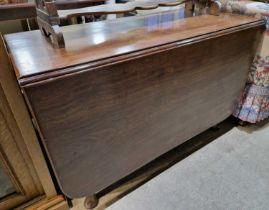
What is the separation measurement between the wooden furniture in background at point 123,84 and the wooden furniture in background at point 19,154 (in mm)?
112

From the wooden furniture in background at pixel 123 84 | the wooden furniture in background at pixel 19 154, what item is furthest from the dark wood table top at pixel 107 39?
the wooden furniture in background at pixel 19 154

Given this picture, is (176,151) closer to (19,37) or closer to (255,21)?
(255,21)

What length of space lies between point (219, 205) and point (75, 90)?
0.92 m

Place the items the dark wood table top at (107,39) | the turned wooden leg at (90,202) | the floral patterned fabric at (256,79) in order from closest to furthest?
the dark wood table top at (107,39) < the turned wooden leg at (90,202) < the floral patterned fabric at (256,79)

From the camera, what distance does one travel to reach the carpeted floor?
105cm

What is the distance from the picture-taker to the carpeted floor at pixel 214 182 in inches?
41.3

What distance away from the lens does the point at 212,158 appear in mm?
1284

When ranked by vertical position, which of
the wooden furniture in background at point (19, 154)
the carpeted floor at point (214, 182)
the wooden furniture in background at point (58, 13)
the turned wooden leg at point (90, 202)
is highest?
the wooden furniture in background at point (58, 13)

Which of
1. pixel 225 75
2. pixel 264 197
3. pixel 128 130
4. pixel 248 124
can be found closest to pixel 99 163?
pixel 128 130

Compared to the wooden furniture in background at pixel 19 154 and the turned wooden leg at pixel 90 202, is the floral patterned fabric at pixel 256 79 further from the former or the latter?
the wooden furniture in background at pixel 19 154

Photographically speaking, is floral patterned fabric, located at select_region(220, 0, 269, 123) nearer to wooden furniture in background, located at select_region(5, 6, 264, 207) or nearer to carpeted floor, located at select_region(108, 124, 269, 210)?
wooden furniture in background, located at select_region(5, 6, 264, 207)

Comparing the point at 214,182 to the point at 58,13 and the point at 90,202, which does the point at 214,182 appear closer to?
the point at 90,202

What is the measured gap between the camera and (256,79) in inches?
49.6

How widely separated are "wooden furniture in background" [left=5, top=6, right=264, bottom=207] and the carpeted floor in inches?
8.9
